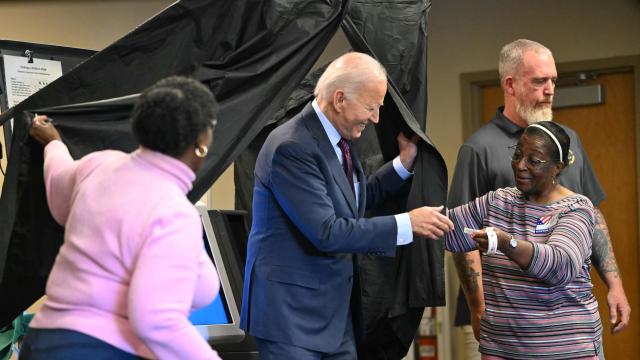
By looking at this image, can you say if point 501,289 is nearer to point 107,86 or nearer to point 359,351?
point 359,351

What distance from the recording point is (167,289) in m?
1.89

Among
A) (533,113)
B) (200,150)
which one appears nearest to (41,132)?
(200,150)

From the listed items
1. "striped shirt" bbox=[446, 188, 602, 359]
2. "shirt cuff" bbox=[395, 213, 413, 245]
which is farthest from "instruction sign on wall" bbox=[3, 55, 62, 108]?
"striped shirt" bbox=[446, 188, 602, 359]

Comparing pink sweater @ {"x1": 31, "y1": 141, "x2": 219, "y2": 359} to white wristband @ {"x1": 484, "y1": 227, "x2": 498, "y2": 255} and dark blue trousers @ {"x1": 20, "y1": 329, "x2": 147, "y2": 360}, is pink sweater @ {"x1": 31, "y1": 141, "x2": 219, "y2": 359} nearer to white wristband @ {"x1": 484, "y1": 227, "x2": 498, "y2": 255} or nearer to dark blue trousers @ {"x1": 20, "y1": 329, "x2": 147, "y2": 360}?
dark blue trousers @ {"x1": 20, "y1": 329, "x2": 147, "y2": 360}

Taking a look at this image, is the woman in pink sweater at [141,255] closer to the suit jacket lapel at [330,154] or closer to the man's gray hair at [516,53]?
the suit jacket lapel at [330,154]

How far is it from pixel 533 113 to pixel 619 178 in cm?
232

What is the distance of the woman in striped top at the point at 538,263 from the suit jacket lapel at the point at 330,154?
1.26ft

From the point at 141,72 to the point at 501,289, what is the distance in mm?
1280

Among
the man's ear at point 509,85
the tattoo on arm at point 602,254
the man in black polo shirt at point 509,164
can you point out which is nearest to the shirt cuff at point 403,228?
the man in black polo shirt at point 509,164

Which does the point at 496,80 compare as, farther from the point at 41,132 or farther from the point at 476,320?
the point at 41,132

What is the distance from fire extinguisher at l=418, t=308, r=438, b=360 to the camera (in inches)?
235

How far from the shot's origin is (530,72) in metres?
3.68

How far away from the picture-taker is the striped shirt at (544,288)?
291 cm

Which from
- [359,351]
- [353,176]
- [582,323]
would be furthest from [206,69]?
[582,323]
